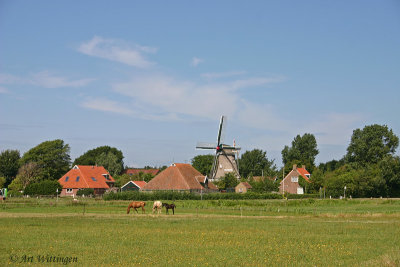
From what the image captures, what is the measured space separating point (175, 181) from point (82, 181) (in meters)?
20.4

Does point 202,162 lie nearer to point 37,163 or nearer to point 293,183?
point 293,183

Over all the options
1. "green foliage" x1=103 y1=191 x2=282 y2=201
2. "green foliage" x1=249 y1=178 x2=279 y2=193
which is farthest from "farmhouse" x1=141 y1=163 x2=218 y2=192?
"green foliage" x1=249 y1=178 x2=279 y2=193

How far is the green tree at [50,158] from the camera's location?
107 meters

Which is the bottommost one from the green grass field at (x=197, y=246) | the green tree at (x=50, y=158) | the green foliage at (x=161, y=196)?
the green grass field at (x=197, y=246)

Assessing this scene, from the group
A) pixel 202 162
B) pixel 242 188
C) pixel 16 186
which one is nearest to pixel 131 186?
pixel 16 186

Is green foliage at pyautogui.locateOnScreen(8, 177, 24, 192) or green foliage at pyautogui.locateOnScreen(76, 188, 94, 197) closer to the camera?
green foliage at pyautogui.locateOnScreen(76, 188, 94, 197)

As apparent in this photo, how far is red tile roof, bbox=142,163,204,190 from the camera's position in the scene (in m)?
87.2

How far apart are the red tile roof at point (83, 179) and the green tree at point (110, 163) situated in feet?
109

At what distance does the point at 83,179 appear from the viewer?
313ft

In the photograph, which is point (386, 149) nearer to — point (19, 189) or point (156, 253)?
point (19, 189)

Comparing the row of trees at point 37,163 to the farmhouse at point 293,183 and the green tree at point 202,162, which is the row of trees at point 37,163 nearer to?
the green tree at point 202,162

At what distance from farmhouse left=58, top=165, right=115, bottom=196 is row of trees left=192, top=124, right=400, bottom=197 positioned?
25.8 metres

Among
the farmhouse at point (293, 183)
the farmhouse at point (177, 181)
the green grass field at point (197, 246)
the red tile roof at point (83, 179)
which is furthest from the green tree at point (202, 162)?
the green grass field at point (197, 246)

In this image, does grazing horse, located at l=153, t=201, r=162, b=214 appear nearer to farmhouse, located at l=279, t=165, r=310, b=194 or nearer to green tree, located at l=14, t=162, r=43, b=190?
green tree, located at l=14, t=162, r=43, b=190
